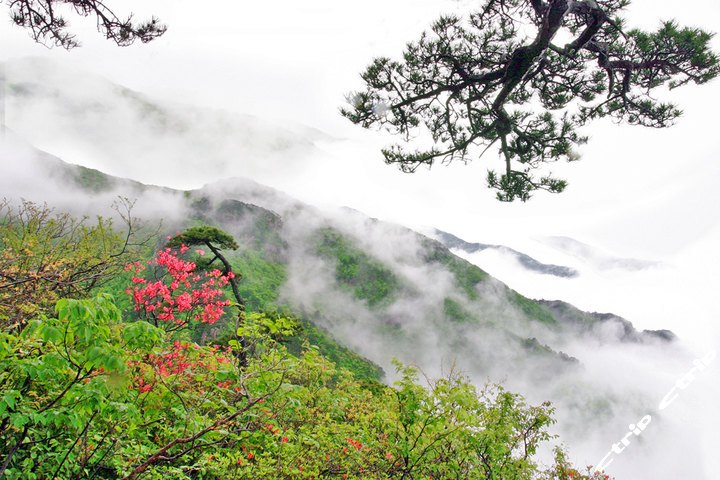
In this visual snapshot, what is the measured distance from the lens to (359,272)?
439ft

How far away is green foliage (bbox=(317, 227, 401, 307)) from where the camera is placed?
127812 millimetres

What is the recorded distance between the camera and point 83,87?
602ft

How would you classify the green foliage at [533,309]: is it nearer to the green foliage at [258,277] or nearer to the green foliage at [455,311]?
the green foliage at [455,311]

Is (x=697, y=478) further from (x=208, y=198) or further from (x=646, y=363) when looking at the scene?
(x=208, y=198)

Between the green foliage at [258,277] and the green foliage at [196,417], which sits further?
the green foliage at [258,277]

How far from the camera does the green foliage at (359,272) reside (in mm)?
127812

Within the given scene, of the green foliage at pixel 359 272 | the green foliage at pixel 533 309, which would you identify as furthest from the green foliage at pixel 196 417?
the green foliage at pixel 533 309

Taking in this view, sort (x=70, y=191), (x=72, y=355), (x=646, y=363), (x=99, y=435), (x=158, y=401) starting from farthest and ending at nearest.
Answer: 1. (x=646, y=363)
2. (x=70, y=191)
3. (x=158, y=401)
4. (x=99, y=435)
5. (x=72, y=355)

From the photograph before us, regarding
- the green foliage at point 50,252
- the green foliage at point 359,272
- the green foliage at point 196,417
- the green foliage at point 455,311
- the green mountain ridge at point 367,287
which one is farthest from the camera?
the green foliage at point 455,311

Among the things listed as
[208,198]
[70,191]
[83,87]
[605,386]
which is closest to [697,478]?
[605,386]

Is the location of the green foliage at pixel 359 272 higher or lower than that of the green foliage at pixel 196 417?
higher

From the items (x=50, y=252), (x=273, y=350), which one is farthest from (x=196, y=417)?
(x=50, y=252)

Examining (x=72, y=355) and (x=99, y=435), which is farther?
(x=99, y=435)

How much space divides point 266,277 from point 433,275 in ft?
215
